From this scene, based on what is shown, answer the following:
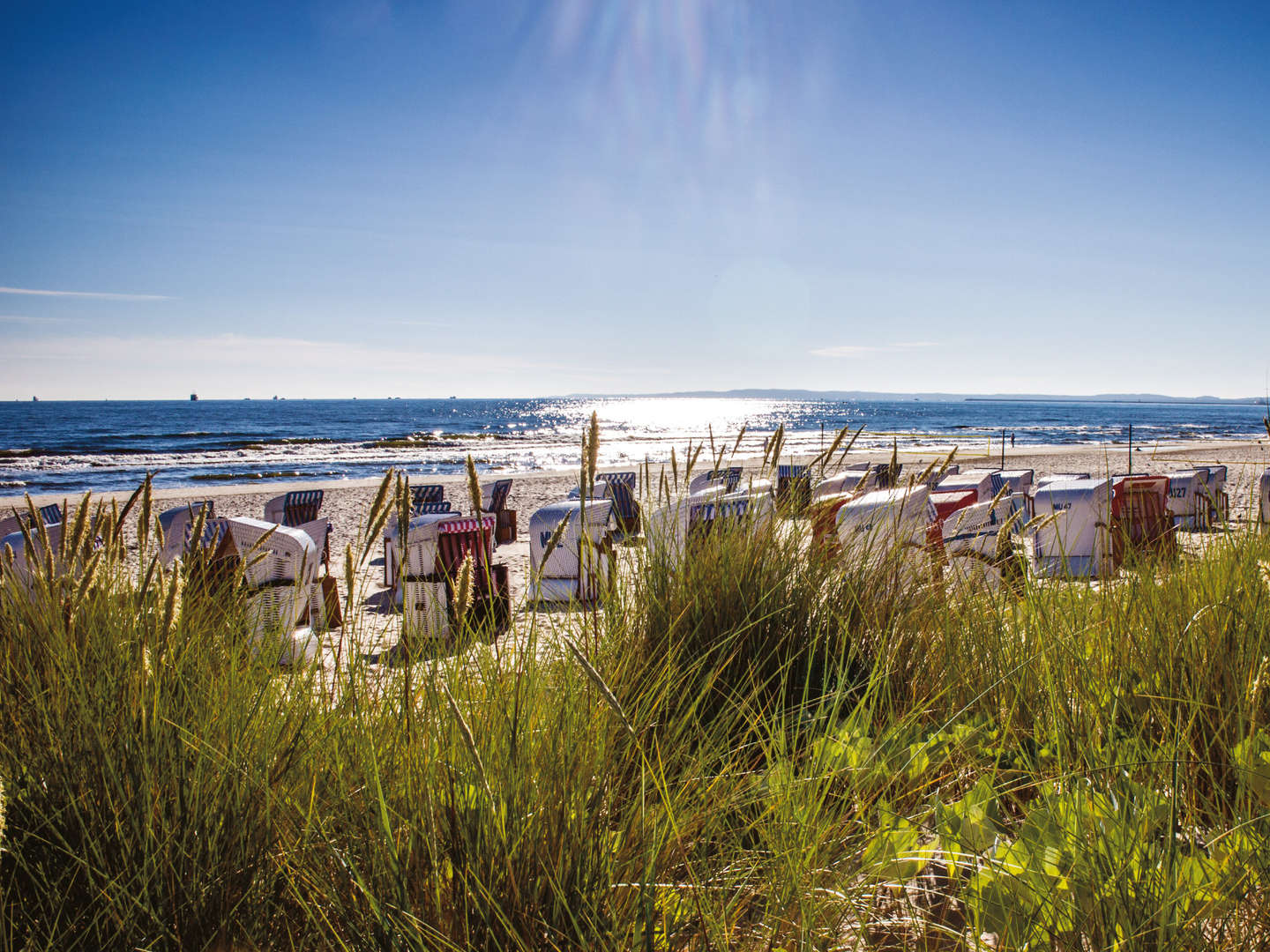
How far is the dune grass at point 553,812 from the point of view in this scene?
112 centimetres

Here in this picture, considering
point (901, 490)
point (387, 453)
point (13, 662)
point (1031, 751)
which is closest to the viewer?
point (13, 662)

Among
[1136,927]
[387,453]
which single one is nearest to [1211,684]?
[1136,927]

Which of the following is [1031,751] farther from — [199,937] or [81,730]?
[81,730]

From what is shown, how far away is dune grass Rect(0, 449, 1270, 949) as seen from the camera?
1121mm

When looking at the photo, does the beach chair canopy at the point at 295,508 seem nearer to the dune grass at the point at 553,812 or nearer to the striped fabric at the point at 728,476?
the striped fabric at the point at 728,476

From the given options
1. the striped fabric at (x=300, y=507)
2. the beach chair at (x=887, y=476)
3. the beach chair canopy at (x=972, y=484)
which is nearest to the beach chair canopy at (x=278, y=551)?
the beach chair at (x=887, y=476)

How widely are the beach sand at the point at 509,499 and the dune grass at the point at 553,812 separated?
265mm

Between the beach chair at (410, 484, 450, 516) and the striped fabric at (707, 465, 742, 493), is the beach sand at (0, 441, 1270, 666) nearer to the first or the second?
the beach chair at (410, 484, 450, 516)

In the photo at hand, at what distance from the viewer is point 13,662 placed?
1787 millimetres

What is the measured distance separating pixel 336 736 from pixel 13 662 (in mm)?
986

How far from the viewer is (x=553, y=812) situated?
1134mm

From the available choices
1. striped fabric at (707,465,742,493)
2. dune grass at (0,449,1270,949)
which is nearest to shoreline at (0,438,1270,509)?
striped fabric at (707,465,742,493)

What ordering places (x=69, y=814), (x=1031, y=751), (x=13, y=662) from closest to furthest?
1. (x=69, y=814)
2. (x=13, y=662)
3. (x=1031, y=751)

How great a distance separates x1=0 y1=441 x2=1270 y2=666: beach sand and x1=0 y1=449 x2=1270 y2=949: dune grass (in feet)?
0.87
